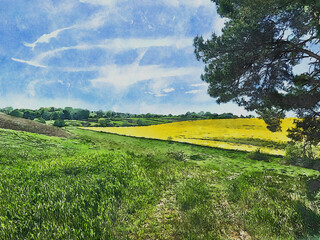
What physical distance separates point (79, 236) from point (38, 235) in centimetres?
77

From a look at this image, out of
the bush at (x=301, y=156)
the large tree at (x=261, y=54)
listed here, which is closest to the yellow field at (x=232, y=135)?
the bush at (x=301, y=156)

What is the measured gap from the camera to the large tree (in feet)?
28.8

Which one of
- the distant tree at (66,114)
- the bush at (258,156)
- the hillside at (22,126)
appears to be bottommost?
the bush at (258,156)

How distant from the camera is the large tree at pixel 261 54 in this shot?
8.79 metres

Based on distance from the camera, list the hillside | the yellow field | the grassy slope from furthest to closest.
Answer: the yellow field
the hillside
the grassy slope

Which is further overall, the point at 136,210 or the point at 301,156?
the point at 301,156

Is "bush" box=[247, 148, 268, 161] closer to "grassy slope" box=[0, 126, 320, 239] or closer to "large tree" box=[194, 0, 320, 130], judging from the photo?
"large tree" box=[194, 0, 320, 130]

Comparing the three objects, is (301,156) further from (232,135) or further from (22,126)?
(22,126)

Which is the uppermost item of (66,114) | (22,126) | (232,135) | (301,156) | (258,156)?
(66,114)

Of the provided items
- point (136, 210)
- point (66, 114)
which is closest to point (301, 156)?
point (136, 210)

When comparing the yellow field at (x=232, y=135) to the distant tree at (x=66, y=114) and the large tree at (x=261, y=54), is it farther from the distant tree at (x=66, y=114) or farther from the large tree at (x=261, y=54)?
the distant tree at (x=66, y=114)

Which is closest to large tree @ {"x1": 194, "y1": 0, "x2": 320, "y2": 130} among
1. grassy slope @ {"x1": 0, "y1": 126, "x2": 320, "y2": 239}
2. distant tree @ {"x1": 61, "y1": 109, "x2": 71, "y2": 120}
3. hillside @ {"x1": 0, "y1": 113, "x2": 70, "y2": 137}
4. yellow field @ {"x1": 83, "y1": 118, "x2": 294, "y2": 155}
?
grassy slope @ {"x1": 0, "y1": 126, "x2": 320, "y2": 239}

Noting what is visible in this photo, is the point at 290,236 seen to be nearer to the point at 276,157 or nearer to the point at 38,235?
the point at 38,235

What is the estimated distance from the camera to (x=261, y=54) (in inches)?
388
